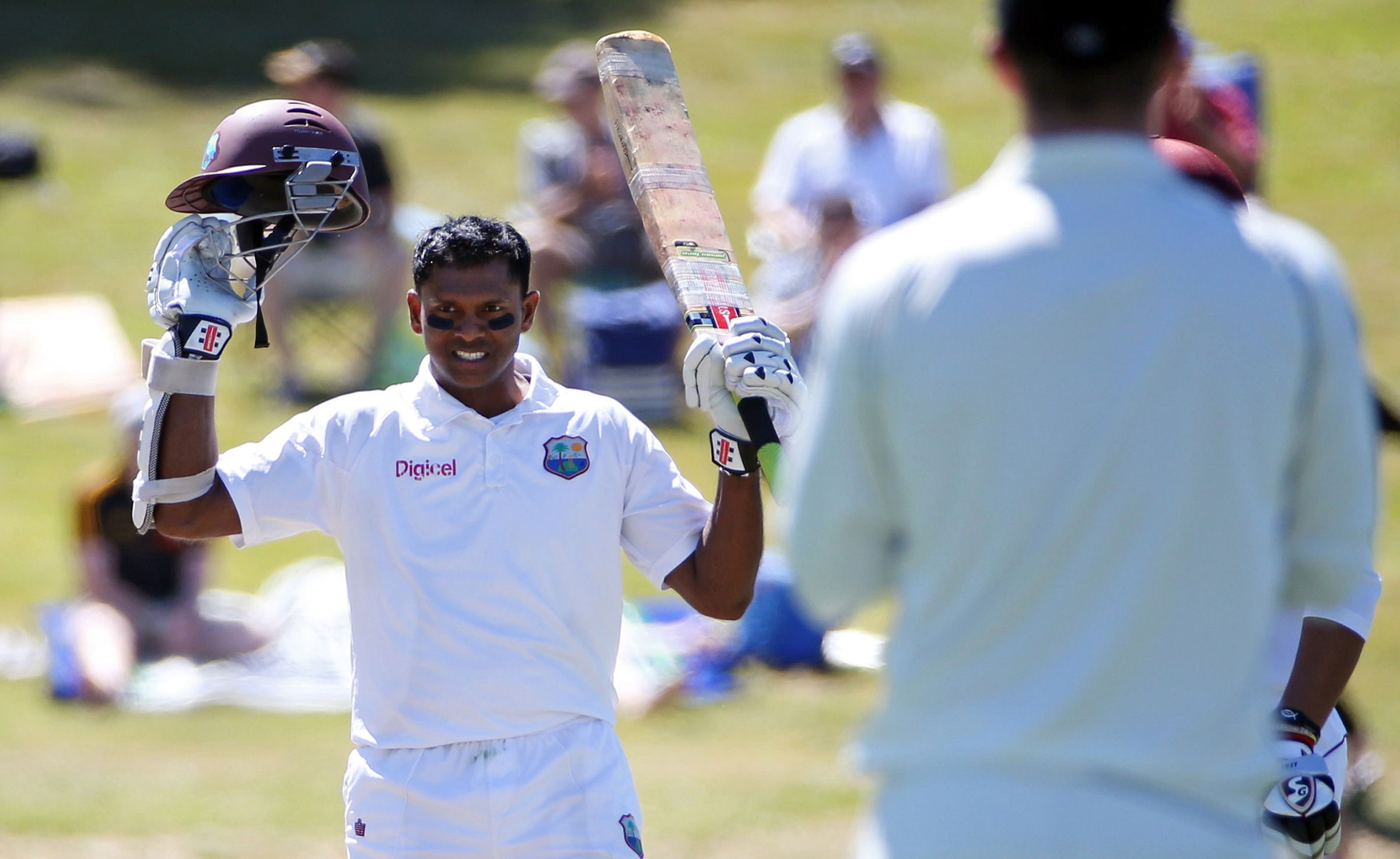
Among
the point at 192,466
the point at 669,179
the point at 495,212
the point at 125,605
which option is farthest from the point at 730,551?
the point at 495,212

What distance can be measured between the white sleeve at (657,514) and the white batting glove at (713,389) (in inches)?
5.5

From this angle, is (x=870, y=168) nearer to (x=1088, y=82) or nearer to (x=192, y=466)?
(x=192, y=466)

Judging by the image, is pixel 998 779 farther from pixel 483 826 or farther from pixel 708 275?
pixel 708 275

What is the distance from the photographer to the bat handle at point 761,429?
123 inches

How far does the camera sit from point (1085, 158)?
1.88m

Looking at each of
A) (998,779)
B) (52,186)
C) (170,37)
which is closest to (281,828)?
(998,779)

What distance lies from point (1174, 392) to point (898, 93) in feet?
50.1

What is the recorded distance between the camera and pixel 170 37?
1753 centimetres

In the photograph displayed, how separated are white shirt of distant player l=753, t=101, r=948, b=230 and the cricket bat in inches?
222

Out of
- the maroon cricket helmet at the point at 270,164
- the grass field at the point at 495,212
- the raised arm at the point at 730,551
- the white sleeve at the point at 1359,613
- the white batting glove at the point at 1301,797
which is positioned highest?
the maroon cricket helmet at the point at 270,164

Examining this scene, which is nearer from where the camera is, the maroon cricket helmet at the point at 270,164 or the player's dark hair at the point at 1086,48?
the player's dark hair at the point at 1086,48

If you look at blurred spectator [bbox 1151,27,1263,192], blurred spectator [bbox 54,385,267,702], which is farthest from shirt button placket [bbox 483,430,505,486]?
blurred spectator [bbox 54,385,267,702]

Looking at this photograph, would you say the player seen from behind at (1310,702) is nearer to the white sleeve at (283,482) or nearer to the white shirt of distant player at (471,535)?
the white shirt of distant player at (471,535)

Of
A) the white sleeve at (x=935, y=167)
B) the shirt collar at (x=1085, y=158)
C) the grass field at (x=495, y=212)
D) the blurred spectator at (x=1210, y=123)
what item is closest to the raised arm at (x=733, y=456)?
the shirt collar at (x=1085, y=158)
